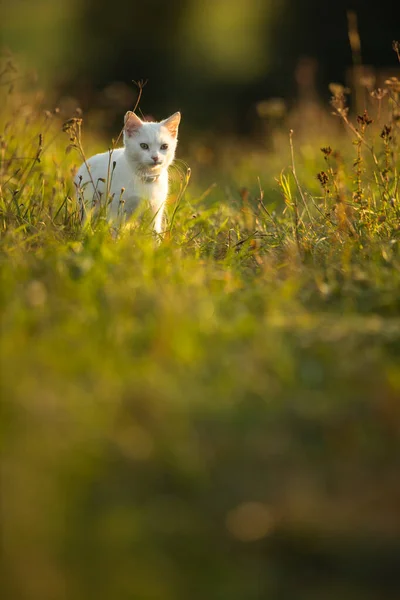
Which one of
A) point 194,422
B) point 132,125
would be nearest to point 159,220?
point 132,125

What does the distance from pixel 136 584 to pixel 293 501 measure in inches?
16.0

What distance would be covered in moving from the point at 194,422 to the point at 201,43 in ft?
46.9

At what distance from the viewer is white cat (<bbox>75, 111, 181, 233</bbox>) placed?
12.7 ft

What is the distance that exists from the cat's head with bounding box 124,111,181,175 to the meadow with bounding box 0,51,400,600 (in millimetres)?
851

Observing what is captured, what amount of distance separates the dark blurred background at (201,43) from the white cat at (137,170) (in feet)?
25.6

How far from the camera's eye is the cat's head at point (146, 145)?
12.9 feet

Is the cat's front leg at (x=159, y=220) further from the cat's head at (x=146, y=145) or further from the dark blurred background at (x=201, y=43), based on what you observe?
the dark blurred background at (x=201, y=43)

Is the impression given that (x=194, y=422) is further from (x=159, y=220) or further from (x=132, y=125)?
(x=132, y=125)

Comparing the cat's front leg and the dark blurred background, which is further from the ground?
the dark blurred background

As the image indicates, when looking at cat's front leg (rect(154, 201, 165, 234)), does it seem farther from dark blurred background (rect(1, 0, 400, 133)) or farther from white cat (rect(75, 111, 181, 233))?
dark blurred background (rect(1, 0, 400, 133))

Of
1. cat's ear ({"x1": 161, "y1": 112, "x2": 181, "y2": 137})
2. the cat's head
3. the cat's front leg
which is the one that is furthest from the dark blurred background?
the cat's front leg

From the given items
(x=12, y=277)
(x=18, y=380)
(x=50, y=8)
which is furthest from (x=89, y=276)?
(x=50, y=8)

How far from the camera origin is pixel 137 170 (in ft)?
13.1

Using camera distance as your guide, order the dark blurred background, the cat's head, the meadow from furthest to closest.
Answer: the dark blurred background, the cat's head, the meadow
